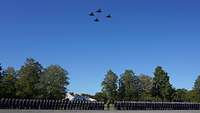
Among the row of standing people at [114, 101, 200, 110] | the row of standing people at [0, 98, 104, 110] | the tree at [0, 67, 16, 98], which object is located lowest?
the row of standing people at [0, 98, 104, 110]

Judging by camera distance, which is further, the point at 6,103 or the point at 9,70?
the point at 9,70

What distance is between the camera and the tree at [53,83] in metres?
91.1

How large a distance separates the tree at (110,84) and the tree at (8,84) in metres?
19.1

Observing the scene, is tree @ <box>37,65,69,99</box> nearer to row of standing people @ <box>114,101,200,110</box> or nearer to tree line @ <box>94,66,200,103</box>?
tree line @ <box>94,66,200,103</box>

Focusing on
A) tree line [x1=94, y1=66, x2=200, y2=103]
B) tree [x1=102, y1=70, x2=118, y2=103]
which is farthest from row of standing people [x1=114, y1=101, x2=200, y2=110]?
tree [x1=102, y1=70, x2=118, y2=103]

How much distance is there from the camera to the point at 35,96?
8288cm

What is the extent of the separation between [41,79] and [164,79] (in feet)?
85.6

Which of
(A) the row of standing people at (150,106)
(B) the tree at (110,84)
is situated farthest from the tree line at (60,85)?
(A) the row of standing people at (150,106)

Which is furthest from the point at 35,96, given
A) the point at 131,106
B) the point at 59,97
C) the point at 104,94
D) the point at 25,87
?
the point at 131,106

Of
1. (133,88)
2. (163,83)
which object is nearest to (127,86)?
(133,88)

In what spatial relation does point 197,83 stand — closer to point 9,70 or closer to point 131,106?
point 9,70

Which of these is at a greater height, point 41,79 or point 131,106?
point 41,79

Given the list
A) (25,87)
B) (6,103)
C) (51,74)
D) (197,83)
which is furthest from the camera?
(197,83)

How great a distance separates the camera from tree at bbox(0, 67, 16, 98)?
250 ft
